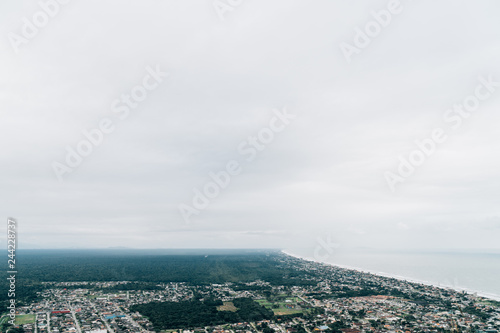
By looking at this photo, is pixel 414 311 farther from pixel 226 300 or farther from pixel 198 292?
pixel 198 292

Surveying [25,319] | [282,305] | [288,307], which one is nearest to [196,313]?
[282,305]

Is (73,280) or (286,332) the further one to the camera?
(73,280)

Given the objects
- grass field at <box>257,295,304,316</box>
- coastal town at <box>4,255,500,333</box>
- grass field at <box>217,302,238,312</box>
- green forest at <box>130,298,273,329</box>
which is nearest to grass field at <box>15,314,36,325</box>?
coastal town at <box>4,255,500,333</box>

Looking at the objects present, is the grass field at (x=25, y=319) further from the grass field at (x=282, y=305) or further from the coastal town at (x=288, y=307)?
the grass field at (x=282, y=305)

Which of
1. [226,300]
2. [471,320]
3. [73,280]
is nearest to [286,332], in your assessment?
[226,300]

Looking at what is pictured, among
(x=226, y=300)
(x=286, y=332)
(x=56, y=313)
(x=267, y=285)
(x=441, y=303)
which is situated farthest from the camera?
(x=267, y=285)

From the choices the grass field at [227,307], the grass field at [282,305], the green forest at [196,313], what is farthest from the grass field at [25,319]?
the grass field at [282,305]
